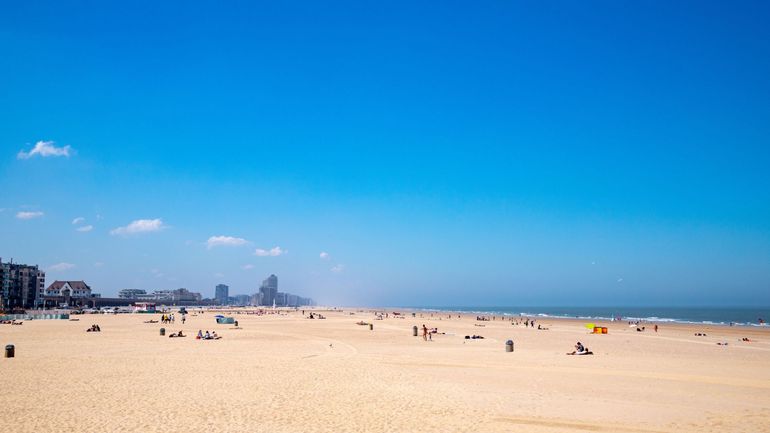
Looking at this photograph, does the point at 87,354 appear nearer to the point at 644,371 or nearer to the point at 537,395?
the point at 537,395

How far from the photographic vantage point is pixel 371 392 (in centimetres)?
1669

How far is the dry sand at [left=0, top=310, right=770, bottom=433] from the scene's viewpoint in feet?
41.7

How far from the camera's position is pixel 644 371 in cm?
2291

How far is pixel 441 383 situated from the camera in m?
18.5

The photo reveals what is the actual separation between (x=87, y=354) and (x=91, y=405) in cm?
1397

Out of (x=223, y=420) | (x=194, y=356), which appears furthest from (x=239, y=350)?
(x=223, y=420)

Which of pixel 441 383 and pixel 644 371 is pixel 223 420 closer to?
pixel 441 383

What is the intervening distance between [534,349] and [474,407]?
20.4m

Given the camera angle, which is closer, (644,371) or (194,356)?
(644,371)

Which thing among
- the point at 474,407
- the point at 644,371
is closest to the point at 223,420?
the point at 474,407

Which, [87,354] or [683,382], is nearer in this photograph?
[683,382]

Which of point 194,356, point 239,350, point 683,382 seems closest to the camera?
point 683,382

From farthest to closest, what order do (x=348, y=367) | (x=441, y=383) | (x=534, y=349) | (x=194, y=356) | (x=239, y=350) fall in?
1. (x=534, y=349)
2. (x=239, y=350)
3. (x=194, y=356)
4. (x=348, y=367)
5. (x=441, y=383)

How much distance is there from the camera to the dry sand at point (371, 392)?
500 inches
